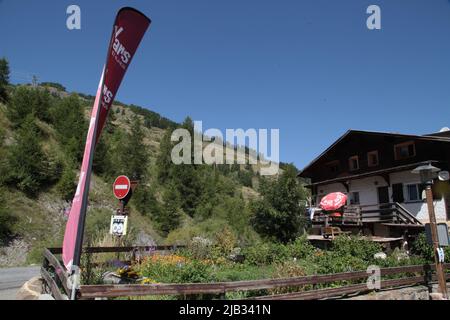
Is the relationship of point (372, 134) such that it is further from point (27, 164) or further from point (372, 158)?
point (27, 164)

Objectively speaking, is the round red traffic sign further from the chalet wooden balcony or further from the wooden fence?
the chalet wooden balcony

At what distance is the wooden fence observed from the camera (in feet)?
19.5

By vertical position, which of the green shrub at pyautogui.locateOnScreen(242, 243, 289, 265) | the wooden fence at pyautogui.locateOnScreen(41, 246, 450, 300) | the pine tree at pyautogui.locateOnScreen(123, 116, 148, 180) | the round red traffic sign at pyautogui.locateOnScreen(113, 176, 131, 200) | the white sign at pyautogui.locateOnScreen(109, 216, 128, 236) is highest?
the pine tree at pyautogui.locateOnScreen(123, 116, 148, 180)

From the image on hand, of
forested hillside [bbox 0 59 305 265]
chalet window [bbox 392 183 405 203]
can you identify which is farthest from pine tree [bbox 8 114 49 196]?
chalet window [bbox 392 183 405 203]

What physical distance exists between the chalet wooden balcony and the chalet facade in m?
0.40

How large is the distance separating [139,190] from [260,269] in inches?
1026

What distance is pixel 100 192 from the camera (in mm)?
32969

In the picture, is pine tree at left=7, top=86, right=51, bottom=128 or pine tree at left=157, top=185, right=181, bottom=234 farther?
pine tree at left=157, top=185, right=181, bottom=234

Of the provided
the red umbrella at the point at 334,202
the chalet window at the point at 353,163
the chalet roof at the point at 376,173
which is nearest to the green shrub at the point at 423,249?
the chalet roof at the point at 376,173

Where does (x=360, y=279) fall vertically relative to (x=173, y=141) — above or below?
below

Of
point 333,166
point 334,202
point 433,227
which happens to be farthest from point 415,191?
point 433,227

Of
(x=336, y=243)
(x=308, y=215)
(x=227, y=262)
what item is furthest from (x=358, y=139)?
(x=227, y=262)
